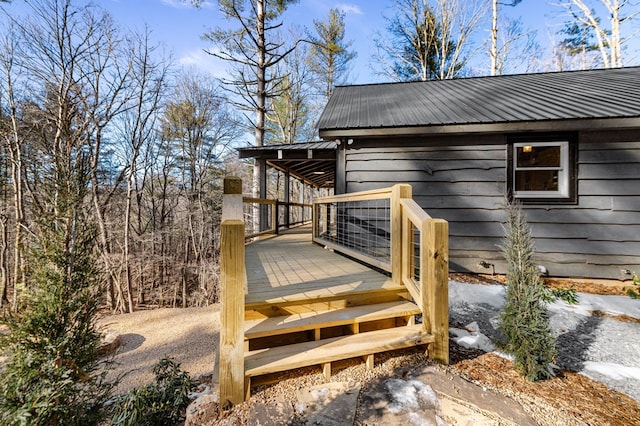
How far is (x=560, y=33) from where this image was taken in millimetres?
13703

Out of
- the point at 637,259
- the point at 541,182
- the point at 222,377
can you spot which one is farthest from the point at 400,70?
the point at 222,377

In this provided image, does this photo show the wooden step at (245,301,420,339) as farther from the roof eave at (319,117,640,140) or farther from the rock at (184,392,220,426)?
the roof eave at (319,117,640,140)

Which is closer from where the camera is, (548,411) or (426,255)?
(548,411)

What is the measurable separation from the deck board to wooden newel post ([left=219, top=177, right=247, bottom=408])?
0.39m

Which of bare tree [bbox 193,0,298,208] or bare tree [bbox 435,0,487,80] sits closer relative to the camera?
bare tree [bbox 193,0,298,208]

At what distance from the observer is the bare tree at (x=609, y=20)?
440 inches

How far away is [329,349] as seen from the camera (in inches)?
73.3

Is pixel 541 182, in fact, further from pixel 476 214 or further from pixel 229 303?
pixel 229 303

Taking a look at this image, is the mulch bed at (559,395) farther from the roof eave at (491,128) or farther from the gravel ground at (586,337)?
the roof eave at (491,128)

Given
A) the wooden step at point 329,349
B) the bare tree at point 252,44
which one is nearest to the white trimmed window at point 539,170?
the wooden step at point 329,349

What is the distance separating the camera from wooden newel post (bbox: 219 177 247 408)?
1608 mm

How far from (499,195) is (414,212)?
2.99 m

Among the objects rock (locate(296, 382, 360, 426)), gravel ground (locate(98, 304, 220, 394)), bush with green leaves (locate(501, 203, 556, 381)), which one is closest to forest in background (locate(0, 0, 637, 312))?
gravel ground (locate(98, 304, 220, 394))

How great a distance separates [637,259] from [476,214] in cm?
236
